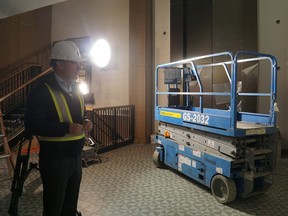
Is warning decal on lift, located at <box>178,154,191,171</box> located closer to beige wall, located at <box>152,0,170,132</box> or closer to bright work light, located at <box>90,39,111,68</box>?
beige wall, located at <box>152,0,170,132</box>

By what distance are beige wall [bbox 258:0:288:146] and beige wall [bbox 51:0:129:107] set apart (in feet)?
12.1

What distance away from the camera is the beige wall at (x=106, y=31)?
7.24m

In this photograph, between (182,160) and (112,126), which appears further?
(112,126)

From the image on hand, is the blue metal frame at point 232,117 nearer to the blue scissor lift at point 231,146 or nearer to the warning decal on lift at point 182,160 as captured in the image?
the blue scissor lift at point 231,146

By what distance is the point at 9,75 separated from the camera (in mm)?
7406

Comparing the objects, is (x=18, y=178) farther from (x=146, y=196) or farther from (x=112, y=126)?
(x=112, y=126)

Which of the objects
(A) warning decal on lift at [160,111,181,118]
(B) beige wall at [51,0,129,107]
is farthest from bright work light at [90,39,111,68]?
(A) warning decal on lift at [160,111,181,118]

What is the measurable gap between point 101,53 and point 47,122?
6.07 metres

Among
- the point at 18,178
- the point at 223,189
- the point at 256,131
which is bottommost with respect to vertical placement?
the point at 223,189

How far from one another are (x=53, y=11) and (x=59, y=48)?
26.2 ft

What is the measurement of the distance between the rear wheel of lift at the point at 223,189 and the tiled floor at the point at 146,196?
82 millimetres

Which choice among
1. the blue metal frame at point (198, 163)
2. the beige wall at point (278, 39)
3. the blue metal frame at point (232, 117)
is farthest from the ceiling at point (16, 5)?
the beige wall at point (278, 39)

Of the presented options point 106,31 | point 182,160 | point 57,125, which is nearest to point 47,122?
point 57,125

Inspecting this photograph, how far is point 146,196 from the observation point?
3230 mm
